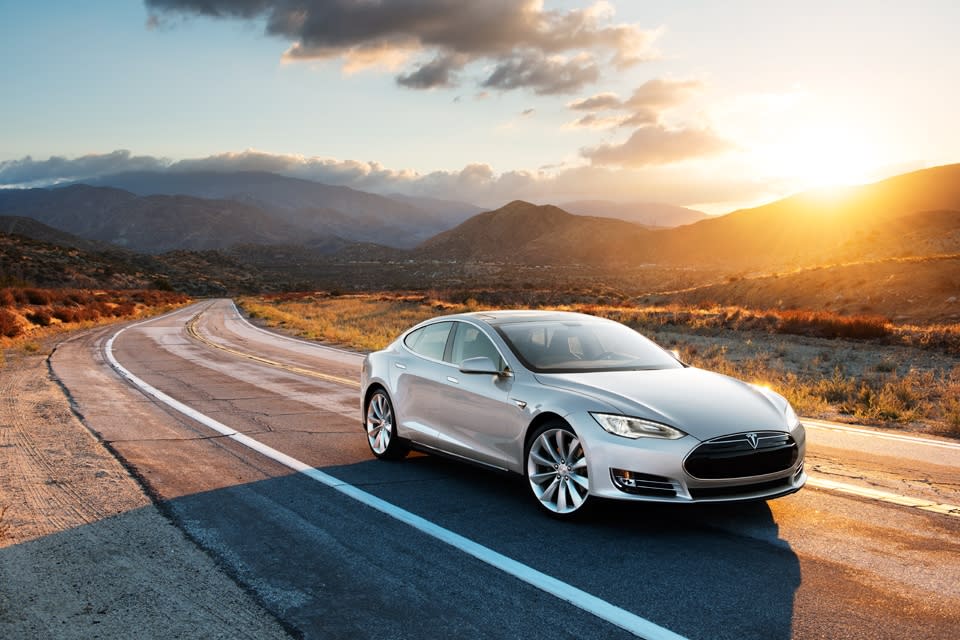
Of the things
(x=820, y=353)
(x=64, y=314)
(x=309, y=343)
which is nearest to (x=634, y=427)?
(x=820, y=353)

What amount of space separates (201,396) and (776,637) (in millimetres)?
10304

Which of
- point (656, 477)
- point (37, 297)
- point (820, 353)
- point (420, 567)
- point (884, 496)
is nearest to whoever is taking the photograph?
point (420, 567)

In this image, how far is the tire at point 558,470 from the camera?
5.57 m

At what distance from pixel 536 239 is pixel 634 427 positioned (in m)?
158

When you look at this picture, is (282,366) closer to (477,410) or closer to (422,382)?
(422,382)

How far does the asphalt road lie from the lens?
400 centimetres

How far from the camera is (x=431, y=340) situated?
299 inches

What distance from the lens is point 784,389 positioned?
505 inches

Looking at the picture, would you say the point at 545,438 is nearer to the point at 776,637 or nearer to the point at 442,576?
the point at 442,576

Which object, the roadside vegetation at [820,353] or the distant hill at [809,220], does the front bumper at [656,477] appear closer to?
the roadside vegetation at [820,353]

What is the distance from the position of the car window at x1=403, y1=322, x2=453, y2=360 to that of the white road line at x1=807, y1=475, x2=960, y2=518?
340 cm

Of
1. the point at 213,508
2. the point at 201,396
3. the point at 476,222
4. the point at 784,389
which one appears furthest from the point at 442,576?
the point at 476,222

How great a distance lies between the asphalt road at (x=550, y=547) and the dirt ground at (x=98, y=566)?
0.19m

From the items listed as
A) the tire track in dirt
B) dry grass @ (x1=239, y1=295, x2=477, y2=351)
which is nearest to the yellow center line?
dry grass @ (x1=239, y1=295, x2=477, y2=351)
